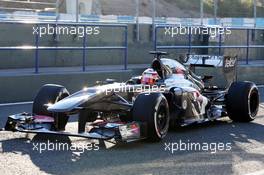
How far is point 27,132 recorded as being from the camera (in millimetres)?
7941

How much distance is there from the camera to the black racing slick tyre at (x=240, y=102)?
10.2 meters

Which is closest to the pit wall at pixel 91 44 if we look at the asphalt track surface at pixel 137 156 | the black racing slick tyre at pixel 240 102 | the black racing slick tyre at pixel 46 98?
the black racing slick tyre at pixel 46 98

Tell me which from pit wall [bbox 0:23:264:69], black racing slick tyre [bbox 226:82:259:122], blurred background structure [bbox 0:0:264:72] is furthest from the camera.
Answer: pit wall [bbox 0:23:264:69]

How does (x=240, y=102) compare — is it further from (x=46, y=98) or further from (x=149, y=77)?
(x=46, y=98)

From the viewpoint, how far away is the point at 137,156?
7.43 metres

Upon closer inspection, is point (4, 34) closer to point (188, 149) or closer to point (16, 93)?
point (16, 93)

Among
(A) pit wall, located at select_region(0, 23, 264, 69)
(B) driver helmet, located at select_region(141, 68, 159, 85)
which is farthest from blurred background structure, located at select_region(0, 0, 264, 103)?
(B) driver helmet, located at select_region(141, 68, 159, 85)

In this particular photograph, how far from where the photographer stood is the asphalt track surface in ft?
22.0

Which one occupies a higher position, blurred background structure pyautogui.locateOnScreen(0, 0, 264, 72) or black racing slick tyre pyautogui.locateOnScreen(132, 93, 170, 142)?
blurred background structure pyautogui.locateOnScreen(0, 0, 264, 72)

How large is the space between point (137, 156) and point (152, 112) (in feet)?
2.58

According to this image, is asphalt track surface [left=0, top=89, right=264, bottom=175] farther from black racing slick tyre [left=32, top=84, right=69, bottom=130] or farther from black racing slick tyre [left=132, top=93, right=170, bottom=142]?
black racing slick tyre [left=32, top=84, right=69, bottom=130]

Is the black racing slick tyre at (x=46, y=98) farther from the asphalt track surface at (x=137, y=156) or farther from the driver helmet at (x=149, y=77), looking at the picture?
the driver helmet at (x=149, y=77)

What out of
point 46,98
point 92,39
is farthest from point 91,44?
point 46,98

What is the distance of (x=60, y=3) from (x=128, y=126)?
1366cm
